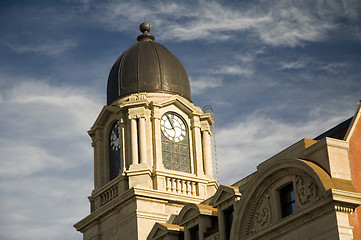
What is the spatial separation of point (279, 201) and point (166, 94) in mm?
21336

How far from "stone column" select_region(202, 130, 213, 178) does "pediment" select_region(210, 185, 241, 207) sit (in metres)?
13.2

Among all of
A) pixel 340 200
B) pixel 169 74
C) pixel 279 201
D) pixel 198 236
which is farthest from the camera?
pixel 169 74

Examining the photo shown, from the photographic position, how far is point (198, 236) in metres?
52.7

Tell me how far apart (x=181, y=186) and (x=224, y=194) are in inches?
479

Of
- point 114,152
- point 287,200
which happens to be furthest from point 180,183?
point 287,200

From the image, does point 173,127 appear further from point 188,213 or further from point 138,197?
point 188,213

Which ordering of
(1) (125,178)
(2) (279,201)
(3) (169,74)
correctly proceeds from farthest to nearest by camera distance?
(3) (169,74) < (1) (125,178) < (2) (279,201)

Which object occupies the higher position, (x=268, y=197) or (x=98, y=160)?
(x=98, y=160)

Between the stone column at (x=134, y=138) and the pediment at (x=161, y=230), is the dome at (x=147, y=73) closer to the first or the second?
the stone column at (x=134, y=138)

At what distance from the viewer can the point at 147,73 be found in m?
64.4

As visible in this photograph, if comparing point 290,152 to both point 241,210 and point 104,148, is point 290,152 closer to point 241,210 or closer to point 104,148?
point 241,210

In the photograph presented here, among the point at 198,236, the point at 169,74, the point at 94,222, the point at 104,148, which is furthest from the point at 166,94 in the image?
the point at 198,236

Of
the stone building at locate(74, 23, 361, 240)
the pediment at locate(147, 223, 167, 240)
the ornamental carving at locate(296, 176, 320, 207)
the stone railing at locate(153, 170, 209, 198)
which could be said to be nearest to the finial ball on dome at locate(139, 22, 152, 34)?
the stone building at locate(74, 23, 361, 240)

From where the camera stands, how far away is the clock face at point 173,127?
63.4m
